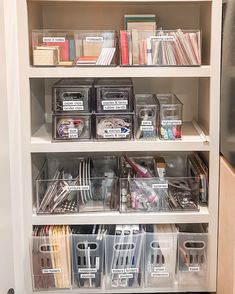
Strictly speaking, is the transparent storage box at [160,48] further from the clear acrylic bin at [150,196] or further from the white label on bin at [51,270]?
the white label on bin at [51,270]

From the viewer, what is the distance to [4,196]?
1.43 metres

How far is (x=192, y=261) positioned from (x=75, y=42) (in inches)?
32.9

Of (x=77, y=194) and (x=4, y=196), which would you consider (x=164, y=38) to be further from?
(x=4, y=196)

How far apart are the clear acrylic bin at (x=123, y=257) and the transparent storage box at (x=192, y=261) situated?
0.45 ft

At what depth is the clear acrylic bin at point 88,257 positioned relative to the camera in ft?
5.23

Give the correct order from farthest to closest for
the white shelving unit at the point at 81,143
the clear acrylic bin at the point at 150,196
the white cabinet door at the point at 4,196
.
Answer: the clear acrylic bin at the point at 150,196 < the white shelving unit at the point at 81,143 < the white cabinet door at the point at 4,196

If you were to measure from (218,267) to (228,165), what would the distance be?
0.38m

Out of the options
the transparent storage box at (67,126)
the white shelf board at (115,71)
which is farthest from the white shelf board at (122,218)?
the white shelf board at (115,71)

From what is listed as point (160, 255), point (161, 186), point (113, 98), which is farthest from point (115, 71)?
point (160, 255)

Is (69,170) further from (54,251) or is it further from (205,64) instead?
(205,64)

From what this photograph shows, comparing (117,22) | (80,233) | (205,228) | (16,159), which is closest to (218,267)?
(205,228)

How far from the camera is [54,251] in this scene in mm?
1596

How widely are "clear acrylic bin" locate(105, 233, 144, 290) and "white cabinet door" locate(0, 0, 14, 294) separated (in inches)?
12.8

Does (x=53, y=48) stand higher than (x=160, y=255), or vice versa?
(x=53, y=48)
